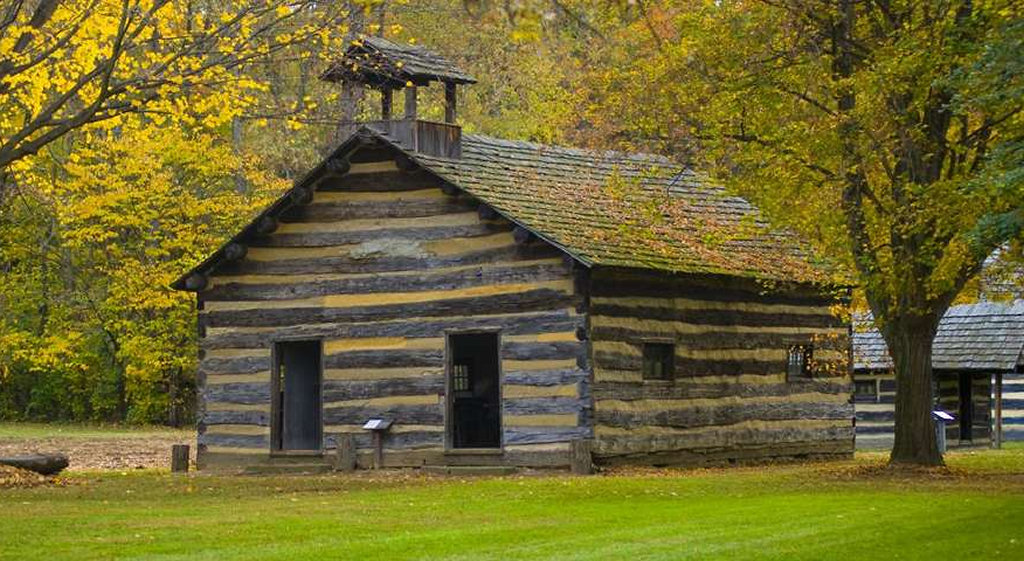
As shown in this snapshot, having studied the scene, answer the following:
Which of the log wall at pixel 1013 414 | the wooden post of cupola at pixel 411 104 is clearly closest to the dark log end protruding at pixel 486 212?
the wooden post of cupola at pixel 411 104

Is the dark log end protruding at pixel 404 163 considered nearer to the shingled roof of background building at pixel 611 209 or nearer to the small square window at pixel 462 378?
the shingled roof of background building at pixel 611 209

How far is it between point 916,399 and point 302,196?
33.3ft

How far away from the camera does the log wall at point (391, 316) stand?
25156 millimetres

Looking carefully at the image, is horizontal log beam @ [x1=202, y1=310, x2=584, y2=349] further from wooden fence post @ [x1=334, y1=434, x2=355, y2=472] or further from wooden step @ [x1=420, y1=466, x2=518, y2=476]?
wooden step @ [x1=420, y1=466, x2=518, y2=476]

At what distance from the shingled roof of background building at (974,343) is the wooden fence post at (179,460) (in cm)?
1546

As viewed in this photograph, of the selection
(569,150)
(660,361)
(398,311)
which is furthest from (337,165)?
(660,361)

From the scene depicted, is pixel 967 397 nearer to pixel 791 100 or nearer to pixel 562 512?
pixel 791 100

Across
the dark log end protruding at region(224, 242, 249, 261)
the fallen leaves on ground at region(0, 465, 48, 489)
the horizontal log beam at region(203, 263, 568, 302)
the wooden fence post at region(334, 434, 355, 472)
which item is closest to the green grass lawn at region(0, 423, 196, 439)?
the horizontal log beam at region(203, 263, 568, 302)

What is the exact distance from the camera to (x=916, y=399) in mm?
25000

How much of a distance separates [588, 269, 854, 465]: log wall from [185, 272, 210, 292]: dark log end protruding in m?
7.01

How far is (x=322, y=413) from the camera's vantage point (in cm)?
2705

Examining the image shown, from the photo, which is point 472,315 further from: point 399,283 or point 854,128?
point 854,128

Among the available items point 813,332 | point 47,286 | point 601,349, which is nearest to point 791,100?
point 601,349

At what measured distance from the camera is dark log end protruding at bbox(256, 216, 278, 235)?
89.9 feet
